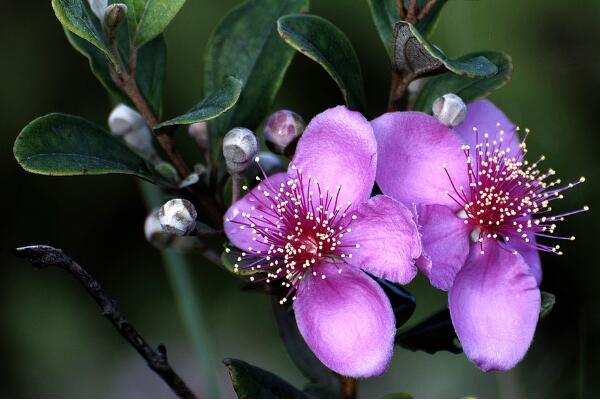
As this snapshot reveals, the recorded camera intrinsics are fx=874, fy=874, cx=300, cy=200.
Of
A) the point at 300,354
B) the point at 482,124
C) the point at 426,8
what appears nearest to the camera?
the point at 426,8

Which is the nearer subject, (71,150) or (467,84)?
(71,150)

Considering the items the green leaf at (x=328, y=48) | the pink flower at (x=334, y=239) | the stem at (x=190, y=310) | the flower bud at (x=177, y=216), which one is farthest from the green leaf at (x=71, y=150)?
the stem at (x=190, y=310)

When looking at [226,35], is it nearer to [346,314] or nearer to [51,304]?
[346,314]

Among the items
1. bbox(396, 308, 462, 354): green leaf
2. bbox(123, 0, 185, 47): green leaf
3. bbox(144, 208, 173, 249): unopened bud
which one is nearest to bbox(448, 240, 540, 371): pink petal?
bbox(396, 308, 462, 354): green leaf

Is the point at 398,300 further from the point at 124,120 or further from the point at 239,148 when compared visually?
the point at 124,120

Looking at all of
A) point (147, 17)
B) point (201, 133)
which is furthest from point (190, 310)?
point (147, 17)

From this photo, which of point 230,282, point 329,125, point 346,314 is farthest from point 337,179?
point 230,282
